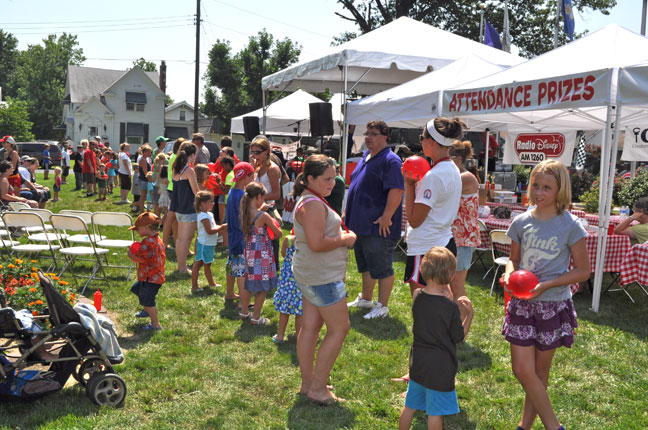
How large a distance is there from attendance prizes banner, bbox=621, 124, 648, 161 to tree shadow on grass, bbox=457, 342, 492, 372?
6.39 meters

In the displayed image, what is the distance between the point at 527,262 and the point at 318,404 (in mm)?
1706

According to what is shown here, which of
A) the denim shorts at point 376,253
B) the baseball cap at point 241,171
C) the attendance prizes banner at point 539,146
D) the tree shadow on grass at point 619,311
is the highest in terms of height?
the attendance prizes banner at point 539,146

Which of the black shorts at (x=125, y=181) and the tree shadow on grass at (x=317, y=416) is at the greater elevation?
the black shorts at (x=125, y=181)

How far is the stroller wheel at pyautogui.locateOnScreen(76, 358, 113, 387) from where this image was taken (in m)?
3.80

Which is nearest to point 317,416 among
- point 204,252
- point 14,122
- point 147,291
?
point 147,291

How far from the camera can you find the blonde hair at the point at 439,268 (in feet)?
9.78

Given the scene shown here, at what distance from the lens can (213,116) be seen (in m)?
49.9

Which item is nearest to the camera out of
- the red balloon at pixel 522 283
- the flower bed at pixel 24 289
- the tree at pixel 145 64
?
the red balloon at pixel 522 283

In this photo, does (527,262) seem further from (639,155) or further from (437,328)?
(639,155)

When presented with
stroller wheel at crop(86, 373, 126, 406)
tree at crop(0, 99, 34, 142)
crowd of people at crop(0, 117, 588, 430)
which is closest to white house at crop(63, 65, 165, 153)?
tree at crop(0, 99, 34, 142)

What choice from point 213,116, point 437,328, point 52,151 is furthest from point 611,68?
point 213,116

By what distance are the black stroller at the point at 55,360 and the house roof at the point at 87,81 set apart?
177 feet

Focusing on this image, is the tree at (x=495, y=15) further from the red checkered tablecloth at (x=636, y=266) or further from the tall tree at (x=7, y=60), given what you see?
the tall tree at (x=7, y=60)

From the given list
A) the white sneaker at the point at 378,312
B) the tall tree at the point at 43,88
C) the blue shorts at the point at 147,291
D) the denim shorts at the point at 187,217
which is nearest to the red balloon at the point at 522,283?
the white sneaker at the point at 378,312
